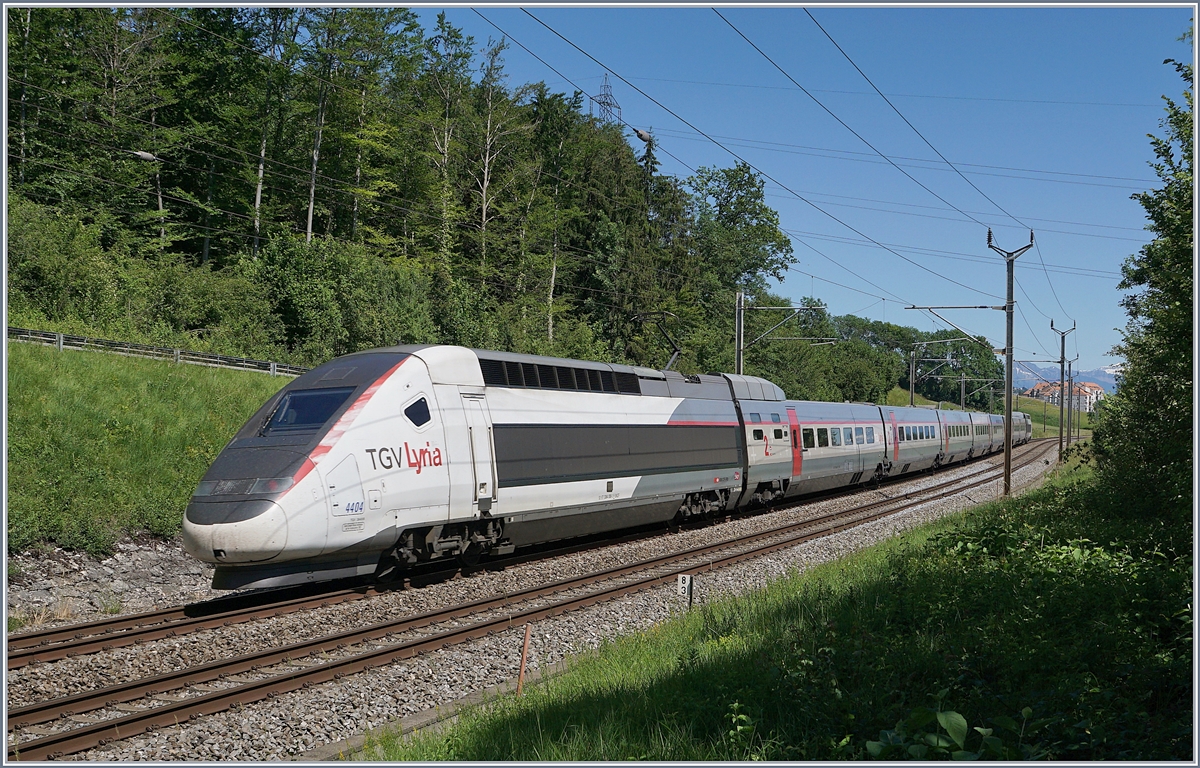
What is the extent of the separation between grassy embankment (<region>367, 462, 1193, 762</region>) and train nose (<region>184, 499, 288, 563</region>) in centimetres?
403

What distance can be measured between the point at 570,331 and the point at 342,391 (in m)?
32.5

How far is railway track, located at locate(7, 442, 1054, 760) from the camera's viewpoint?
7.26m

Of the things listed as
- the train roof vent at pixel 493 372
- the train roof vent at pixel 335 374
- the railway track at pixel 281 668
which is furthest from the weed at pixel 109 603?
the train roof vent at pixel 493 372

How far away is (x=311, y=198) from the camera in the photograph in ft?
123

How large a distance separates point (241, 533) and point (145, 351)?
1621cm

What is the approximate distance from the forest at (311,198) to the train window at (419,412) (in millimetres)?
18176

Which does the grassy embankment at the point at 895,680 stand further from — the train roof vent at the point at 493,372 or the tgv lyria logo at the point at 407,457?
the train roof vent at the point at 493,372

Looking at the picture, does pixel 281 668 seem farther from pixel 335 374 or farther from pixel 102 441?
pixel 102 441

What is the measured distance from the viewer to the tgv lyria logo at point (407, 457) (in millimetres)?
11727

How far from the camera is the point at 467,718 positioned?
7293 millimetres

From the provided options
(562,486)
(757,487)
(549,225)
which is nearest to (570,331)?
(549,225)

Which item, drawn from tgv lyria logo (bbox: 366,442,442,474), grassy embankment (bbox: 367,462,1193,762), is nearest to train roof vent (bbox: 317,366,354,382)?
tgv lyria logo (bbox: 366,442,442,474)

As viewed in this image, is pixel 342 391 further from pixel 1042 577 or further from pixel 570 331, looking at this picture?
pixel 570 331

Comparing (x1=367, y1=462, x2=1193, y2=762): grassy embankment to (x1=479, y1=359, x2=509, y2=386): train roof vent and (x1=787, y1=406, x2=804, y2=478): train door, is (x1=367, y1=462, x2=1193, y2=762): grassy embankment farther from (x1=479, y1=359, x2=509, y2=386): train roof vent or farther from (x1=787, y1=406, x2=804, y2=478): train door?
(x1=787, y1=406, x2=804, y2=478): train door
